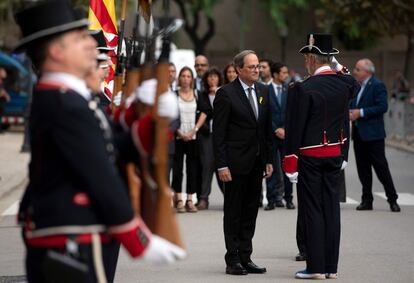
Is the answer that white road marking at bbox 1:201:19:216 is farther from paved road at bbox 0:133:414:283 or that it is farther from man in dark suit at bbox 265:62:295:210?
man in dark suit at bbox 265:62:295:210

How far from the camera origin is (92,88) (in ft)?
18.5

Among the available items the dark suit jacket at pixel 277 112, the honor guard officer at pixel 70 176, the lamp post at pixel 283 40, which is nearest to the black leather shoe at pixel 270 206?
the dark suit jacket at pixel 277 112

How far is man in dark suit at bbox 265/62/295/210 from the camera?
1570 centimetres

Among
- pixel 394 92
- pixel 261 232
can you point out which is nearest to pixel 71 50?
pixel 261 232

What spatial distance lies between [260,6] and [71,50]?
2170 inches

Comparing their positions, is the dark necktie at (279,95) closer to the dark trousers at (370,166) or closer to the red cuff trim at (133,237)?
the dark trousers at (370,166)

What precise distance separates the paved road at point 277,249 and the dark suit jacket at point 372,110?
3.20ft

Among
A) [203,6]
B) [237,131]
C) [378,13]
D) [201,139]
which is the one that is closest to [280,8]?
[203,6]

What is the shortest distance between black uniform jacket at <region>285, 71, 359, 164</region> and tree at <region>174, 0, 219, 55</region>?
45.9 m

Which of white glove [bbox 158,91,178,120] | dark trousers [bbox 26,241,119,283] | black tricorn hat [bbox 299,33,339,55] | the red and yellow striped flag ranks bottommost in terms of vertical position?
dark trousers [bbox 26,241,119,283]

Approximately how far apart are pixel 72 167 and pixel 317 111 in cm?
526

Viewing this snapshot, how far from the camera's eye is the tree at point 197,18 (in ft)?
185

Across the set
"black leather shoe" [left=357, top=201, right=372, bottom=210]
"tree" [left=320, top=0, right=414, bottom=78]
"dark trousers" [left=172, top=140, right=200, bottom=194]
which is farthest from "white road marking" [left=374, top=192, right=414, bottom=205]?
→ "tree" [left=320, top=0, right=414, bottom=78]

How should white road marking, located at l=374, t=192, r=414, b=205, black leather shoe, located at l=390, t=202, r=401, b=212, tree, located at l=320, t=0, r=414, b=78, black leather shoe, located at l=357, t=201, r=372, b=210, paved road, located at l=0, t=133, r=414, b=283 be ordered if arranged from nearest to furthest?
paved road, located at l=0, t=133, r=414, b=283 < black leather shoe, located at l=390, t=202, r=401, b=212 < black leather shoe, located at l=357, t=201, r=372, b=210 < white road marking, located at l=374, t=192, r=414, b=205 < tree, located at l=320, t=0, r=414, b=78
